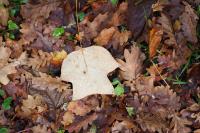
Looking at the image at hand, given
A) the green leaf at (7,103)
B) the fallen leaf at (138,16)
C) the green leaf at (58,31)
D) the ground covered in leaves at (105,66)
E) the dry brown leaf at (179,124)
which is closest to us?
the dry brown leaf at (179,124)

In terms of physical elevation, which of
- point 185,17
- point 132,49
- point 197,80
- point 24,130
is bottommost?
point 24,130

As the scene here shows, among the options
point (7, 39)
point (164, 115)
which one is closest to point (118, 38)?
point (164, 115)

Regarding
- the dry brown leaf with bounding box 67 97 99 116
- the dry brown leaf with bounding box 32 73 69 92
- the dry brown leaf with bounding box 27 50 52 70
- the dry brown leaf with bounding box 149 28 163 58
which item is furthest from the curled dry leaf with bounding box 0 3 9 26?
the dry brown leaf with bounding box 149 28 163 58

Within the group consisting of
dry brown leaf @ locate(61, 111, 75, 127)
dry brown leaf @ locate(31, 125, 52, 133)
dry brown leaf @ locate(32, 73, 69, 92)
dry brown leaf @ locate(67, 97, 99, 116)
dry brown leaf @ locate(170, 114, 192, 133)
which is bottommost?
dry brown leaf @ locate(170, 114, 192, 133)

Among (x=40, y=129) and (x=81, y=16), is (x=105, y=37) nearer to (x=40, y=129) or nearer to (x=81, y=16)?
(x=81, y=16)

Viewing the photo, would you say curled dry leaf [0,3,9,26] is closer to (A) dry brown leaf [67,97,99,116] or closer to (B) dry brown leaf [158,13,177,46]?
(A) dry brown leaf [67,97,99,116]

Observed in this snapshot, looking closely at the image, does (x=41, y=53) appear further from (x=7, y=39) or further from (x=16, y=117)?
(x=16, y=117)

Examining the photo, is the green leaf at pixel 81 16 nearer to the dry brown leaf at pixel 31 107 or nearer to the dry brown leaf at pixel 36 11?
the dry brown leaf at pixel 36 11

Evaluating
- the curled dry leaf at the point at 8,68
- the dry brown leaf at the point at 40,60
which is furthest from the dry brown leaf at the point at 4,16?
the dry brown leaf at the point at 40,60
